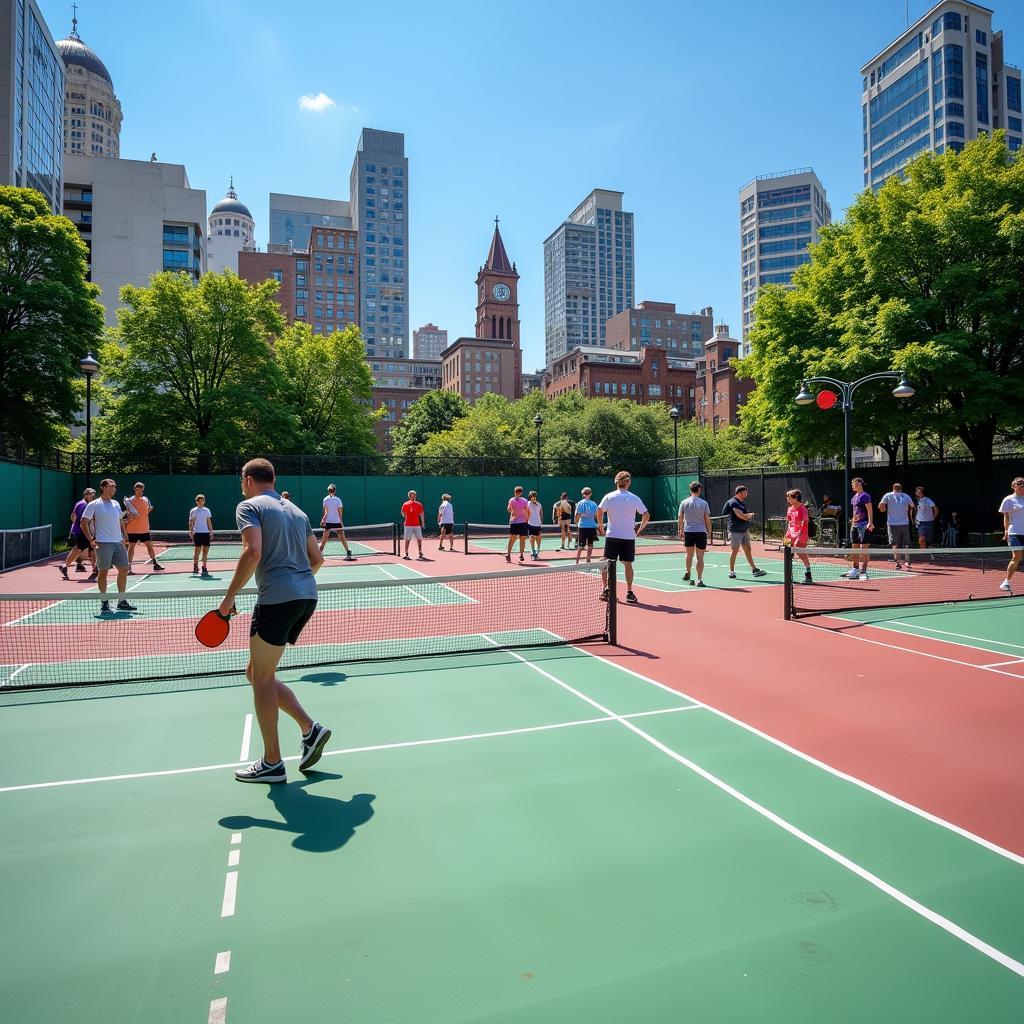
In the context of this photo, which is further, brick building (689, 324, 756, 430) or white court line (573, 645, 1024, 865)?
brick building (689, 324, 756, 430)

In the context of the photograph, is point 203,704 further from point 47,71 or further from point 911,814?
point 47,71

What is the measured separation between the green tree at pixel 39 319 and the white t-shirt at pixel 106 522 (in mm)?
22794

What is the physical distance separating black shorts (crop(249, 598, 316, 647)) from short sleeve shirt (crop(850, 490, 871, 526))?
13.7 metres

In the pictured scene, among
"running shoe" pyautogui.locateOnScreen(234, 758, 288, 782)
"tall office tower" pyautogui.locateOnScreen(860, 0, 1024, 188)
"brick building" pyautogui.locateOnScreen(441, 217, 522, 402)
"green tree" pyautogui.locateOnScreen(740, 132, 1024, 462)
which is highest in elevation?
"tall office tower" pyautogui.locateOnScreen(860, 0, 1024, 188)

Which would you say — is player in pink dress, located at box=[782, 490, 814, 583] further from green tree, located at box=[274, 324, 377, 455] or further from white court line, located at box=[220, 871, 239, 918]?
green tree, located at box=[274, 324, 377, 455]

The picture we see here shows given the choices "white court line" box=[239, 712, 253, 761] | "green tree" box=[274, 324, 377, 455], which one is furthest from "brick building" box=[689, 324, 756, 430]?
"white court line" box=[239, 712, 253, 761]

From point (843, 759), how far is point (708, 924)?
7.68 feet

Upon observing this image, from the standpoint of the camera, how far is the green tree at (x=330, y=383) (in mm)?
41406

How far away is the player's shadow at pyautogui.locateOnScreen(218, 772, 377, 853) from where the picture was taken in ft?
12.4

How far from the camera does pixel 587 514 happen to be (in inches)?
616

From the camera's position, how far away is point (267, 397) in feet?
119

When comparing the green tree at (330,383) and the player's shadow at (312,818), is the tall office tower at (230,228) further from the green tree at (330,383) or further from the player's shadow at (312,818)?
the player's shadow at (312,818)

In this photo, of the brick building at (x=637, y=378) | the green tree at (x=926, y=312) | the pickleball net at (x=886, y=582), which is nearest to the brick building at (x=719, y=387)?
the brick building at (x=637, y=378)

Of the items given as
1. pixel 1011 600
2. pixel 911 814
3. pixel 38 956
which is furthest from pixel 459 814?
pixel 1011 600
